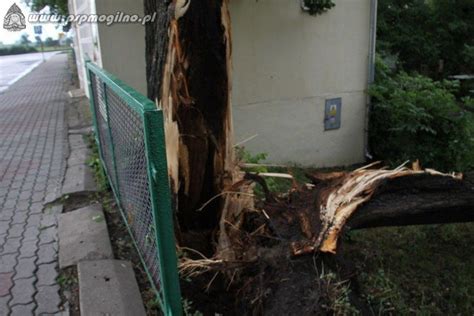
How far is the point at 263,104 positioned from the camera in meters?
7.62

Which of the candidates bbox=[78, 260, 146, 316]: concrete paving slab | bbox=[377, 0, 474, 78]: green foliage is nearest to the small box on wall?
bbox=[377, 0, 474, 78]: green foliage

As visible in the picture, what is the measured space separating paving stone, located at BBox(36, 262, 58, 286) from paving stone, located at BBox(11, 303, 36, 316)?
0.24m

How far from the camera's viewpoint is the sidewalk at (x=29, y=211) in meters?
2.98

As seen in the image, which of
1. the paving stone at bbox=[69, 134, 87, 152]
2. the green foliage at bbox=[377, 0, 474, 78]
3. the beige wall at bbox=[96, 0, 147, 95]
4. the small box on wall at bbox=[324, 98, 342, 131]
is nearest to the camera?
the beige wall at bbox=[96, 0, 147, 95]

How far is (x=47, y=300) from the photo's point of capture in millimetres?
2895

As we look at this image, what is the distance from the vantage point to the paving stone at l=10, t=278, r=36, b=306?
2.91 m

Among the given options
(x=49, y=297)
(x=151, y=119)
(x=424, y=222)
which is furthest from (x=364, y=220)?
(x=49, y=297)

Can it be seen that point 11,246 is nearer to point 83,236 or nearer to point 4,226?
point 4,226

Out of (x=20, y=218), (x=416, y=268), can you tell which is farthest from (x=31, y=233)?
(x=416, y=268)

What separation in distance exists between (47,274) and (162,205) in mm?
1607

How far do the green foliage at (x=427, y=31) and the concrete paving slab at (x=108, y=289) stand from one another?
32.2 ft

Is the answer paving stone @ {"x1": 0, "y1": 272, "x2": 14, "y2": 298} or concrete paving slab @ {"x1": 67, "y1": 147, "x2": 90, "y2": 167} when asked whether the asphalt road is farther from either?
paving stone @ {"x1": 0, "y1": 272, "x2": 14, "y2": 298}

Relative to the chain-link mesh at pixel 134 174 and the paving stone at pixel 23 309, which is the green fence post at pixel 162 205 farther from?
the paving stone at pixel 23 309

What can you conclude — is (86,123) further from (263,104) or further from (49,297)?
(49,297)
